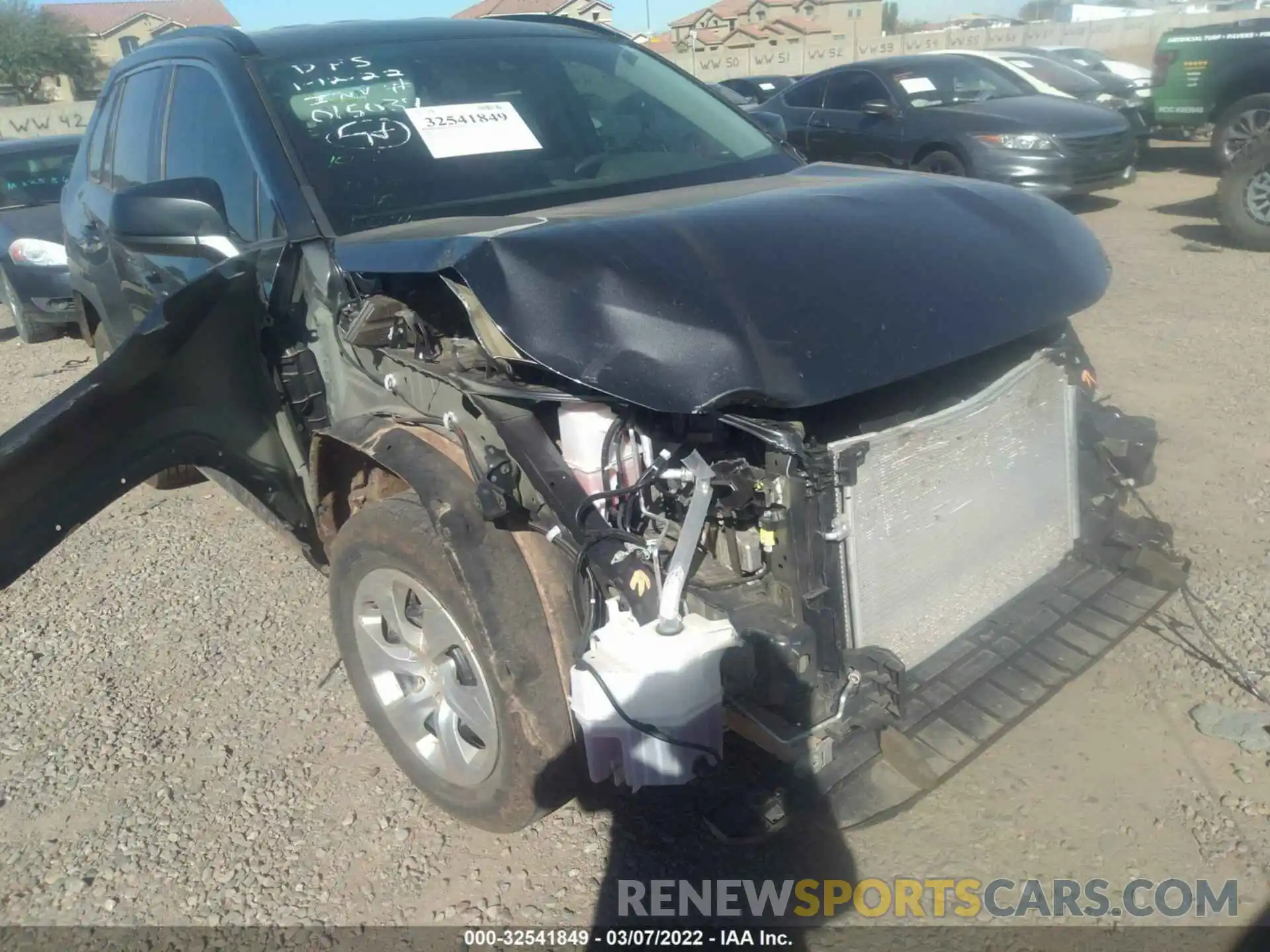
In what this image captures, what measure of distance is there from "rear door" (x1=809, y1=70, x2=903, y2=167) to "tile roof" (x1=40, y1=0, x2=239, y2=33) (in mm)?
57269

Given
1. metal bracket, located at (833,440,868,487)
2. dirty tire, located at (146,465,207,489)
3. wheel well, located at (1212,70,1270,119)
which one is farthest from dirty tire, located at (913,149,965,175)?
metal bracket, located at (833,440,868,487)

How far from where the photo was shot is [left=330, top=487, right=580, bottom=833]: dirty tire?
2.25 m

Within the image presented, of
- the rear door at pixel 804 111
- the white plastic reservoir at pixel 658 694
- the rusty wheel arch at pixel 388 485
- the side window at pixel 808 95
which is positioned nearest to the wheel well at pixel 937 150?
the rear door at pixel 804 111

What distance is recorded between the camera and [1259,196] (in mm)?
7738

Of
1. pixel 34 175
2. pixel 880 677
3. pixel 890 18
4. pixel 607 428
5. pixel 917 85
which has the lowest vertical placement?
pixel 890 18

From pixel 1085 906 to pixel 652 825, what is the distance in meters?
1.06

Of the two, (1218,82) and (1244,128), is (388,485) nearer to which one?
(1244,128)

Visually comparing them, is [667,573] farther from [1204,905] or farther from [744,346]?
A: [1204,905]

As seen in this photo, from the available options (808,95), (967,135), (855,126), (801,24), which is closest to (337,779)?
(967,135)

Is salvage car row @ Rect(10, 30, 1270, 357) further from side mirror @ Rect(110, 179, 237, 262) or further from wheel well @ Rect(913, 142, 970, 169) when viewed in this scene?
side mirror @ Rect(110, 179, 237, 262)

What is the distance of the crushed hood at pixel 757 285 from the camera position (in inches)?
79.4

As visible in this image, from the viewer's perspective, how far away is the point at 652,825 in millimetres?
2604

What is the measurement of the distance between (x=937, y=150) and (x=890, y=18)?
225 ft

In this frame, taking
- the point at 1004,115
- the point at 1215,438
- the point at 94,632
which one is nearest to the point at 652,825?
the point at 94,632
